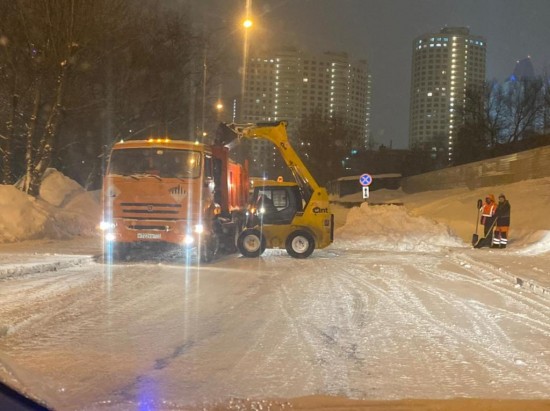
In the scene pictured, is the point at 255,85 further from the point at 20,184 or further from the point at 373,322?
the point at 373,322

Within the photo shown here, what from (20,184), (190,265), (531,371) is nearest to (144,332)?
(531,371)

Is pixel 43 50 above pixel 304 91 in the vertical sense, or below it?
below

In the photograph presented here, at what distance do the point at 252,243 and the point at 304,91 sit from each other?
58427 mm

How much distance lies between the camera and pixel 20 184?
2455 centimetres

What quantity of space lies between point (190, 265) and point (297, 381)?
32.5 feet

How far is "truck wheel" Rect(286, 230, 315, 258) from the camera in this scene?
17969mm

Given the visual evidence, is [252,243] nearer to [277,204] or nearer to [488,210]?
[277,204]

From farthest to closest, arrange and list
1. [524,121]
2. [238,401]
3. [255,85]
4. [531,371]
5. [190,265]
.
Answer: [524,121], [255,85], [190,265], [531,371], [238,401]

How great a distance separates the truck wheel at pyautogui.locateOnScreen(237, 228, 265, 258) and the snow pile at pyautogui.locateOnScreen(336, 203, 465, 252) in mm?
5273

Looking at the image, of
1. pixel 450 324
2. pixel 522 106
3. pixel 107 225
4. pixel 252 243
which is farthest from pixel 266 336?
pixel 522 106

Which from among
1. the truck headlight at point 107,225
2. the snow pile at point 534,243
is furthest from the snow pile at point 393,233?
the truck headlight at point 107,225

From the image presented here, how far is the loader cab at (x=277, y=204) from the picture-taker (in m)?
18.1

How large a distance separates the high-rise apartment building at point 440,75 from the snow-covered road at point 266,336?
81627 millimetres

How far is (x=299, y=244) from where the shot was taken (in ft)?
59.4
